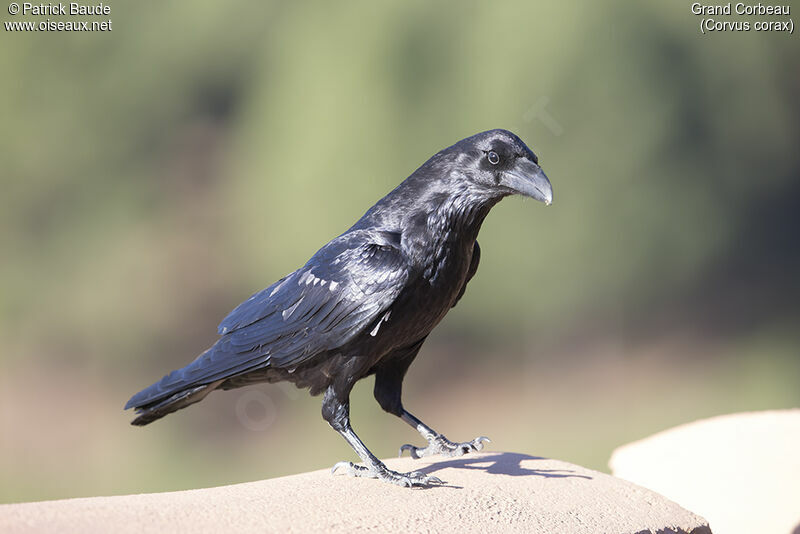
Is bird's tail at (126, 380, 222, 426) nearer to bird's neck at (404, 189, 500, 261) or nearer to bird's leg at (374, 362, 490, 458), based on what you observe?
bird's leg at (374, 362, 490, 458)

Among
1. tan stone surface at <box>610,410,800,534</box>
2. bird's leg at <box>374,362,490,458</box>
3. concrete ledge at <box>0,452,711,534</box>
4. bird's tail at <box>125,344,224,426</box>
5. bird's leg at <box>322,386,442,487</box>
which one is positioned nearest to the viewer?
concrete ledge at <box>0,452,711,534</box>

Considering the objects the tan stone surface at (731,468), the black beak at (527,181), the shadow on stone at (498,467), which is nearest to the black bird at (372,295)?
the black beak at (527,181)

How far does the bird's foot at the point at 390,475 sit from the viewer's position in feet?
10.3

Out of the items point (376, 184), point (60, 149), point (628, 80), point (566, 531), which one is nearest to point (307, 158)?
point (376, 184)

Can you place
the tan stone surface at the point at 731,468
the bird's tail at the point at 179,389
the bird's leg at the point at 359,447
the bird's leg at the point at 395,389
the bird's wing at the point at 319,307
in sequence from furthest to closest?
the tan stone surface at the point at 731,468 → the bird's leg at the point at 395,389 → the bird's tail at the point at 179,389 → the bird's leg at the point at 359,447 → the bird's wing at the point at 319,307

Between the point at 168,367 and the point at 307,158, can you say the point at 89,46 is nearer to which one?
the point at 307,158

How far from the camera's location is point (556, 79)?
730 centimetres

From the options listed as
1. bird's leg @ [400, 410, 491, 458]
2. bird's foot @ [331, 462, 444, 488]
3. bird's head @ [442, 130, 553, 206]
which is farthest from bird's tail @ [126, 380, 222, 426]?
bird's head @ [442, 130, 553, 206]

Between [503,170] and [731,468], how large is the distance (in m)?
2.60

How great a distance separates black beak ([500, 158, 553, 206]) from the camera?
121 inches

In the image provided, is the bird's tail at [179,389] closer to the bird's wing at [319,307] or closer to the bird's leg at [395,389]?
the bird's wing at [319,307]

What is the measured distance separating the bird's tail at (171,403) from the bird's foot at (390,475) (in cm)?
62

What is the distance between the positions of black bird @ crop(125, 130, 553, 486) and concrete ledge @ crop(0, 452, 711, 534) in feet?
0.67

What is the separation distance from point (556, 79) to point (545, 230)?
4.44ft
